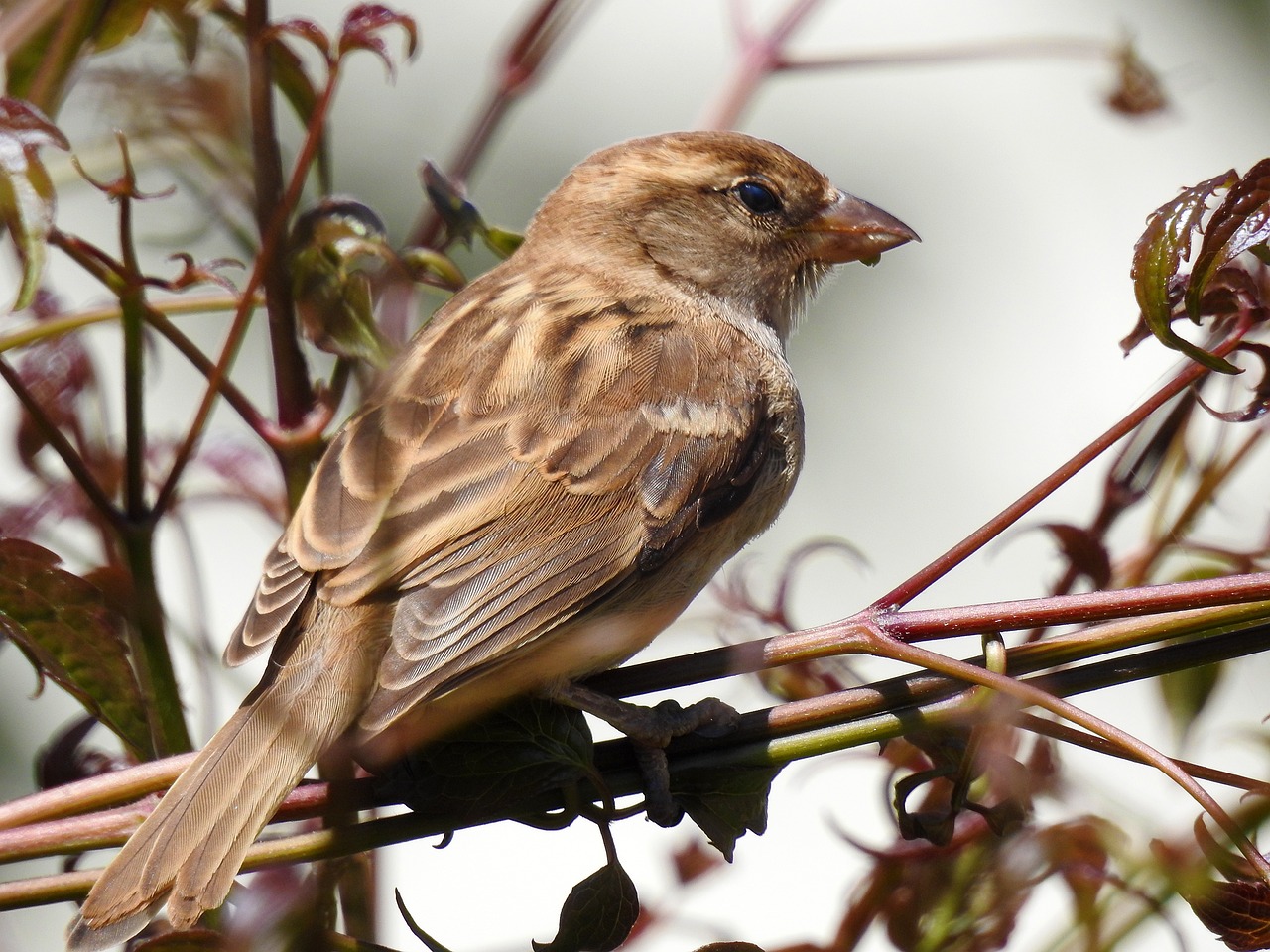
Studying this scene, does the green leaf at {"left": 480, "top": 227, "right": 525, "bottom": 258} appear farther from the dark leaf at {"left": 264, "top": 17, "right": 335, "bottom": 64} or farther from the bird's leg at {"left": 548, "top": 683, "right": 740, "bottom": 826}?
the bird's leg at {"left": 548, "top": 683, "right": 740, "bottom": 826}

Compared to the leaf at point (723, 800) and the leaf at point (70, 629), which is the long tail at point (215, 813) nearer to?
the leaf at point (70, 629)

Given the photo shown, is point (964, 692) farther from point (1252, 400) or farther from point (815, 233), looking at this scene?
point (815, 233)

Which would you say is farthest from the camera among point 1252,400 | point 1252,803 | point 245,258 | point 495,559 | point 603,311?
point 603,311

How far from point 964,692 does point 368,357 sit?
2.82 ft

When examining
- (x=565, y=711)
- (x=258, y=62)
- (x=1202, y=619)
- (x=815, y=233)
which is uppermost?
(x=815, y=233)

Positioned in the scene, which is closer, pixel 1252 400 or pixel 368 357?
pixel 1252 400

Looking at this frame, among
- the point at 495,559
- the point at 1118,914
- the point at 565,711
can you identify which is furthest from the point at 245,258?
the point at 1118,914

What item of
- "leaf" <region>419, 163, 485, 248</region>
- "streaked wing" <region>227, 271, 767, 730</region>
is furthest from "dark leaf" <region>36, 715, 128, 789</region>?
"leaf" <region>419, 163, 485, 248</region>

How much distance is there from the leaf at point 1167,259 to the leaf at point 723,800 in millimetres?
697

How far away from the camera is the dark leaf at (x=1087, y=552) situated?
79.1 inches

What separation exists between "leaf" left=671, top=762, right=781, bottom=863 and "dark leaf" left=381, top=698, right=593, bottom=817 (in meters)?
0.13

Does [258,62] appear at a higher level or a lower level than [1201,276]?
higher

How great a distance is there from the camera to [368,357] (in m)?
1.99

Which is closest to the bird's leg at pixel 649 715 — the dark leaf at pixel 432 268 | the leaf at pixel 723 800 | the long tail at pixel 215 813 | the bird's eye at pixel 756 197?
the leaf at pixel 723 800
